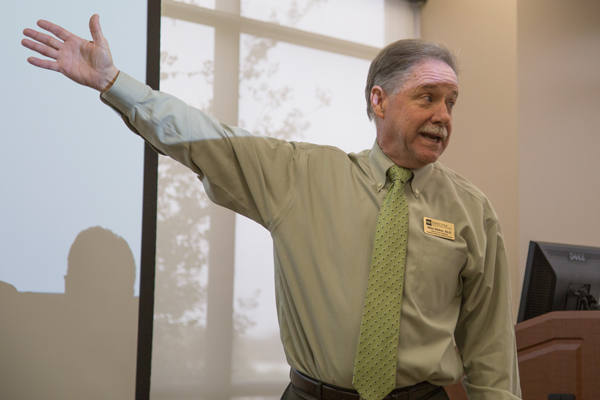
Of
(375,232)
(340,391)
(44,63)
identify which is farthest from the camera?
(375,232)

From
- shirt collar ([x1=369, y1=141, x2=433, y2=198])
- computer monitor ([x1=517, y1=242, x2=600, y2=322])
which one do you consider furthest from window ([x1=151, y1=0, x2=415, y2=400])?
shirt collar ([x1=369, y1=141, x2=433, y2=198])

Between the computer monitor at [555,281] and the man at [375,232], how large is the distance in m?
0.64

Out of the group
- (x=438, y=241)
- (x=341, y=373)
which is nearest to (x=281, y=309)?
(x=341, y=373)

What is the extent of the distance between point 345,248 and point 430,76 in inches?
21.1

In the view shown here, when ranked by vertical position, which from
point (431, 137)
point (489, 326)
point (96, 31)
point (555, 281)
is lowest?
point (489, 326)

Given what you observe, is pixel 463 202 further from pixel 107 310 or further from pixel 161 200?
pixel 161 200

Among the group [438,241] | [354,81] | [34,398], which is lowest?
[34,398]

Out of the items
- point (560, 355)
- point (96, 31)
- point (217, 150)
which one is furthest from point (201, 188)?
point (560, 355)

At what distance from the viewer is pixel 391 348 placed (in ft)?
4.31

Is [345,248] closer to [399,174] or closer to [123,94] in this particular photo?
[399,174]

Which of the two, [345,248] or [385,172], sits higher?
[385,172]

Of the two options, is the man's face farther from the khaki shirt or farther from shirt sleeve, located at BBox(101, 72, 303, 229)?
shirt sleeve, located at BBox(101, 72, 303, 229)

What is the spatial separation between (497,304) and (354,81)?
2.49 m

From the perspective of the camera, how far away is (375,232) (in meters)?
1.42
